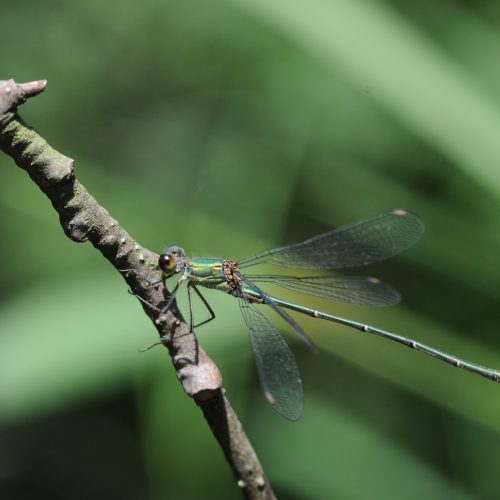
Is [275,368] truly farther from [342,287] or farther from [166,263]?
[342,287]

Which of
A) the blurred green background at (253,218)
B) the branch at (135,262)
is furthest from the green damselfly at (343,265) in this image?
the branch at (135,262)

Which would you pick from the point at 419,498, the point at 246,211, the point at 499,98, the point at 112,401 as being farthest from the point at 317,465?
the point at 499,98

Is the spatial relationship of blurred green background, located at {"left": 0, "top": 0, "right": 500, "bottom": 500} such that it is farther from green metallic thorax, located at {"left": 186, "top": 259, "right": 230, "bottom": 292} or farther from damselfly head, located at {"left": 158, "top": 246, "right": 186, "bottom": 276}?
damselfly head, located at {"left": 158, "top": 246, "right": 186, "bottom": 276}

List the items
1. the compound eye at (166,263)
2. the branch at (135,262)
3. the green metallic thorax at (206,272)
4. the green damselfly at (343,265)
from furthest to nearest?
the green damselfly at (343,265) → the green metallic thorax at (206,272) → the compound eye at (166,263) → the branch at (135,262)

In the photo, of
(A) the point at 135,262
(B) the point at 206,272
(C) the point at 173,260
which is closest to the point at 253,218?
(B) the point at 206,272

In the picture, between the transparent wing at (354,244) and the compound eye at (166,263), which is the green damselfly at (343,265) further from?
the compound eye at (166,263)

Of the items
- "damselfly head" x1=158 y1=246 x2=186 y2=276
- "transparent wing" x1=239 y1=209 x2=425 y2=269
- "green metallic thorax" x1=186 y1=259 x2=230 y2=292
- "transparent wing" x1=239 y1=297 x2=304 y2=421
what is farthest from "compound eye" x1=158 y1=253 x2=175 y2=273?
"transparent wing" x1=239 y1=209 x2=425 y2=269

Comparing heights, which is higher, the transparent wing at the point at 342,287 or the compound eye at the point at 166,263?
the transparent wing at the point at 342,287
